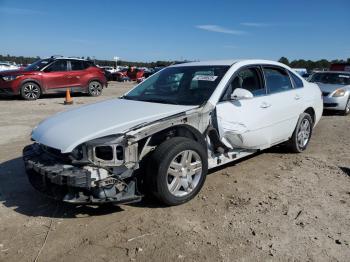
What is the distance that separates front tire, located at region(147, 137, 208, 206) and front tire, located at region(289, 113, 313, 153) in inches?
94.7

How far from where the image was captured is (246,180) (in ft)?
15.7

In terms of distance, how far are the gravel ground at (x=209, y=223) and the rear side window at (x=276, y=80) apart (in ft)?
3.97

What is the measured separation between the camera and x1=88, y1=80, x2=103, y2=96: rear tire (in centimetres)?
1540

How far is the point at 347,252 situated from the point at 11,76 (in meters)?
13.0

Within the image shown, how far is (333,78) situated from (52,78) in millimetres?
10311

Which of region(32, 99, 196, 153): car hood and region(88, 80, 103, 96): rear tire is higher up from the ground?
region(32, 99, 196, 153): car hood

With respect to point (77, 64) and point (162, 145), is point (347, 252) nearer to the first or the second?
point (162, 145)

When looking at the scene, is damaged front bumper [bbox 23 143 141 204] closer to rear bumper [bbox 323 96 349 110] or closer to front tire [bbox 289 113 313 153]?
front tire [bbox 289 113 313 153]

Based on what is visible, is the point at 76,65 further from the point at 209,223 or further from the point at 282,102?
the point at 209,223

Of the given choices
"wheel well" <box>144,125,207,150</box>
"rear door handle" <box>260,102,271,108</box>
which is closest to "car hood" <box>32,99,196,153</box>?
"wheel well" <box>144,125,207,150</box>

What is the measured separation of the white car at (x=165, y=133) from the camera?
347cm

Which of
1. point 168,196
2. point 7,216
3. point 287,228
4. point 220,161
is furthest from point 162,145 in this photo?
point 7,216

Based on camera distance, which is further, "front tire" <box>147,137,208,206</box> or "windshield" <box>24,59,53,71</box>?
"windshield" <box>24,59,53,71</box>

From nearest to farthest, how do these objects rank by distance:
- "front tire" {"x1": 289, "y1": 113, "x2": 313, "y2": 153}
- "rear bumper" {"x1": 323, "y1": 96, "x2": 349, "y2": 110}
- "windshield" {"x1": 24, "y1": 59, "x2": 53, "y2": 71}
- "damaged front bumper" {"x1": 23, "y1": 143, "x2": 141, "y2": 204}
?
"damaged front bumper" {"x1": 23, "y1": 143, "x2": 141, "y2": 204} < "front tire" {"x1": 289, "y1": 113, "x2": 313, "y2": 153} < "rear bumper" {"x1": 323, "y1": 96, "x2": 349, "y2": 110} < "windshield" {"x1": 24, "y1": 59, "x2": 53, "y2": 71}
